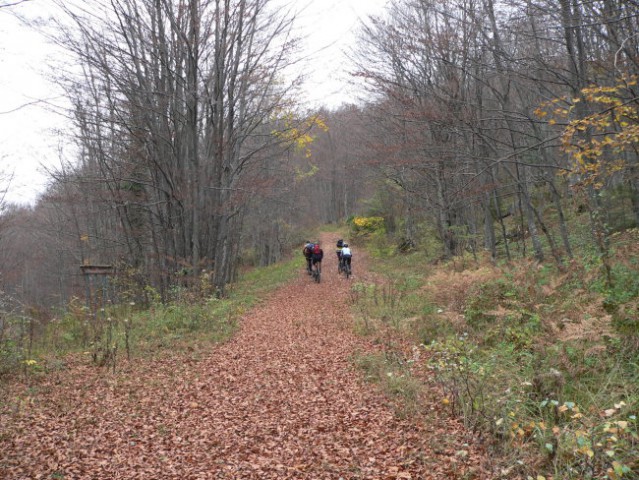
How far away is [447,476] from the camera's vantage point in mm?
3990

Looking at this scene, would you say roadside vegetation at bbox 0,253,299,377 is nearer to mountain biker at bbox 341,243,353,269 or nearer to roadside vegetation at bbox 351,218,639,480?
roadside vegetation at bbox 351,218,639,480

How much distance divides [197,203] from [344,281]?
20.9 feet

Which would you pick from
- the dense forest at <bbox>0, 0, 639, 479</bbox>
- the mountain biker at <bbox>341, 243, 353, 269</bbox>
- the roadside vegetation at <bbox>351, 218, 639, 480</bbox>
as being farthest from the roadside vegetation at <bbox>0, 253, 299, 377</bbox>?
the mountain biker at <bbox>341, 243, 353, 269</bbox>

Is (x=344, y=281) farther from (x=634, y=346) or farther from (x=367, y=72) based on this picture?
(x=634, y=346)

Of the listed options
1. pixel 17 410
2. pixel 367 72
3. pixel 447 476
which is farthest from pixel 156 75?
pixel 447 476

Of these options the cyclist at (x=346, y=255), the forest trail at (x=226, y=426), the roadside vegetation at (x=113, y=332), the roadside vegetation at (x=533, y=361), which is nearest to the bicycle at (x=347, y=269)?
the cyclist at (x=346, y=255)

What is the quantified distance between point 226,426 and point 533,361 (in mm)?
3936

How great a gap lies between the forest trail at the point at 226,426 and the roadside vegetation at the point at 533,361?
1.37 ft

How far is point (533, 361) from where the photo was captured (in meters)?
5.69

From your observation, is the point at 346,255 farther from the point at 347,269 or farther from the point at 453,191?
the point at 453,191

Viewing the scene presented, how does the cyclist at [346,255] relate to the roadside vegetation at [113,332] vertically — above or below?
above

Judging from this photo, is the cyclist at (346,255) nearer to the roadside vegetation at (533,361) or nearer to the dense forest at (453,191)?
A: the dense forest at (453,191)

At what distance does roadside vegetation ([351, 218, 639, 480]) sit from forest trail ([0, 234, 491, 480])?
1.37ft

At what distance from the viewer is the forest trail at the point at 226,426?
173 inches
